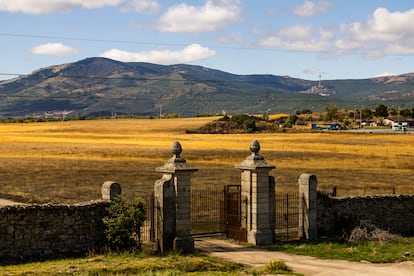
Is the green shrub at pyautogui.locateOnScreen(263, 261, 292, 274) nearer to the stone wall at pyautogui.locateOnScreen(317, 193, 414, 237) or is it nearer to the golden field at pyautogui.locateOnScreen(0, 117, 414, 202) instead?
the stone wall at pyautogui.locateOnScreen(317, 193, 414, 237)

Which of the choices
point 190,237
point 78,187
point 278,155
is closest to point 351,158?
point 278,155

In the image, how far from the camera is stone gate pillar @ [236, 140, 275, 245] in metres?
24.5

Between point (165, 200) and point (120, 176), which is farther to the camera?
point (120, 176)

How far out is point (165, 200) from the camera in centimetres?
2300

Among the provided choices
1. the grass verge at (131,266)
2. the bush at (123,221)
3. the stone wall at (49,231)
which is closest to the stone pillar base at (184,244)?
the grass verge at (131,266)

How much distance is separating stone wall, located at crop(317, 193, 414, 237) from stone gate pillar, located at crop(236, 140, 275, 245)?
9.48 feet

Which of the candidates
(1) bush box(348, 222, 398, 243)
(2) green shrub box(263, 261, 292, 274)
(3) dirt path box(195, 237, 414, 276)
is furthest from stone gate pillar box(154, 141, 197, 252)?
(1) bush box(348, 222, 398, 243)

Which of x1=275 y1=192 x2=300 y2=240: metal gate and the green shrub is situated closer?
the green shrub

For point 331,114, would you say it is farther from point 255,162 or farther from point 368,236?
point 255,162

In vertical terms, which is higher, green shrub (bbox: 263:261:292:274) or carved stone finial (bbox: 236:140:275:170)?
carved stone finial (bbox: 236:140:275:170)

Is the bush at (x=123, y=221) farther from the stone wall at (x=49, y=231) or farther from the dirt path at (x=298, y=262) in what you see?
the dirt path at (x=298, y=262)

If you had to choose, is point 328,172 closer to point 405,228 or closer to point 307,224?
point 405,228

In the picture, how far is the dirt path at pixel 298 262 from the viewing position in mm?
20047

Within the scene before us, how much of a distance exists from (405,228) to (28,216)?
16.2 m
